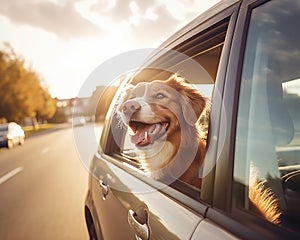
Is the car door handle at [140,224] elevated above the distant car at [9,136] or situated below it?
above

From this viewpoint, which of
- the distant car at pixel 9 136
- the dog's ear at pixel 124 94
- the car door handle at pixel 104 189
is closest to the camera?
the car door handle at pixel 104 189

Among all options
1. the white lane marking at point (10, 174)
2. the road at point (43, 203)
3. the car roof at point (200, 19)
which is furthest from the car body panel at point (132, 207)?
the white lane marking at point (10, 174)

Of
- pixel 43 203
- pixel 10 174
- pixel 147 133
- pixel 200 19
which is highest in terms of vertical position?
pixel 200 19

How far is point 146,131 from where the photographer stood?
217 cm

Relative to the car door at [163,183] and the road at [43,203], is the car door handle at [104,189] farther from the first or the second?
the road at [43,203]

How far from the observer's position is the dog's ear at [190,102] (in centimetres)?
213

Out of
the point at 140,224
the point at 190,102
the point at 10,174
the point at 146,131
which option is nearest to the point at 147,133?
the point at 146,131

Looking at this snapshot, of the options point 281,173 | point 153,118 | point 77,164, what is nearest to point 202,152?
point 153,118

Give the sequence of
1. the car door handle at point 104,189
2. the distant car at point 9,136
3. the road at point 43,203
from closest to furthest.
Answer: the car door handle at point 104,189, the road at point 43,203, the distant car at point 9,136

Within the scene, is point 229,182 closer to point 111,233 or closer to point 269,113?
point 269,113

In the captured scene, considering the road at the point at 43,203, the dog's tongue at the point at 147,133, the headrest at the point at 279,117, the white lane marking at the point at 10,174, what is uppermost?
the headrest at the point at 279,117

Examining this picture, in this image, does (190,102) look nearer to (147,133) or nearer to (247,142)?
(147,133)

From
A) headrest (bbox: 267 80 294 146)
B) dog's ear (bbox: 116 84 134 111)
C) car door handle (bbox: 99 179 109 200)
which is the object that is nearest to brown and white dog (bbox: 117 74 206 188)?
dog's ear (bbox: 116 84 134 111)

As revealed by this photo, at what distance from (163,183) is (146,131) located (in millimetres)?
432
